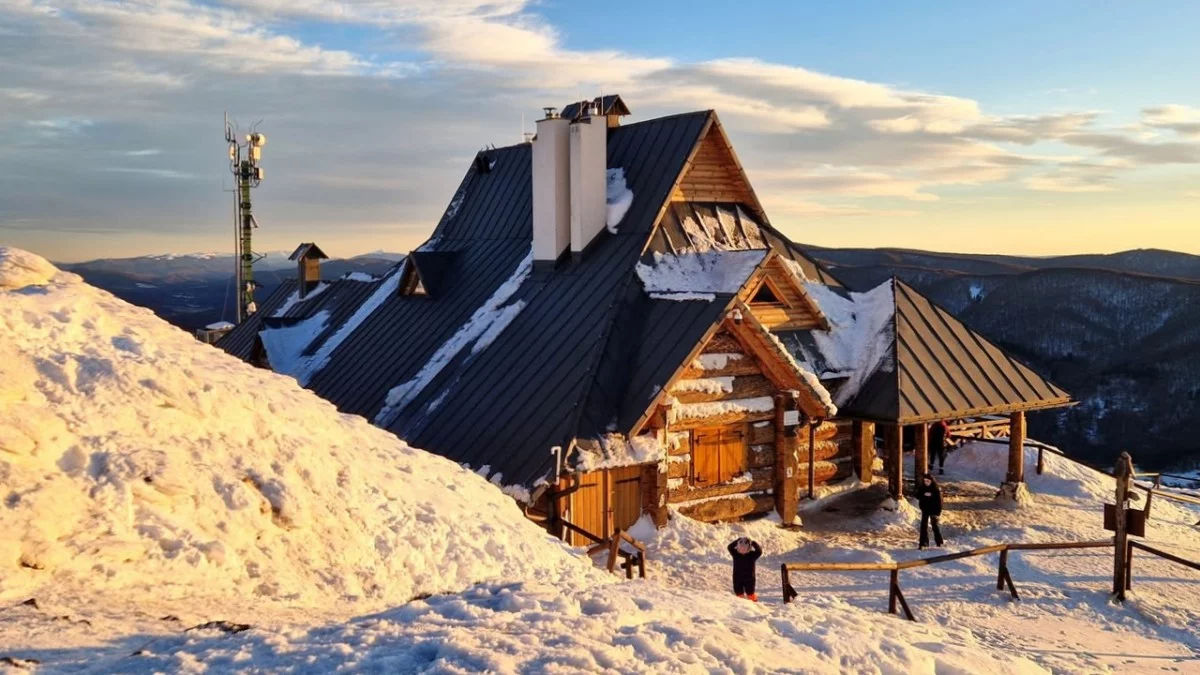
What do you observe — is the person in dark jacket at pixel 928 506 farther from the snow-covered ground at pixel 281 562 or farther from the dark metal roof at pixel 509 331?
the dark metal roof at pixel 509 331

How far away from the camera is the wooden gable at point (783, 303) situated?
1830 cm

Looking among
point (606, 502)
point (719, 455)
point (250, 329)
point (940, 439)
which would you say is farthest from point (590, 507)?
point (250, 329)

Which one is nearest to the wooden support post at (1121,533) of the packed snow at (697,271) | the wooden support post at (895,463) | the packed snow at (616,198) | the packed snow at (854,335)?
the wooden support post at (895,463)

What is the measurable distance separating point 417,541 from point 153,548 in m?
2.49

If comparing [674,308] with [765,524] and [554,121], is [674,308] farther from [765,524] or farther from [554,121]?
[554,121]

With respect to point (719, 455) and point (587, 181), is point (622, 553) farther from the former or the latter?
point (587, 181)

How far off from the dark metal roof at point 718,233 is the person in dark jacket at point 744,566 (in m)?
7.62

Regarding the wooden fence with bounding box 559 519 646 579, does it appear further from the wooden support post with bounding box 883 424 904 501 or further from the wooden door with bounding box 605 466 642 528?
the wooden support post with bounding box 883 424 904 501

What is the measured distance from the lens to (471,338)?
19.2m

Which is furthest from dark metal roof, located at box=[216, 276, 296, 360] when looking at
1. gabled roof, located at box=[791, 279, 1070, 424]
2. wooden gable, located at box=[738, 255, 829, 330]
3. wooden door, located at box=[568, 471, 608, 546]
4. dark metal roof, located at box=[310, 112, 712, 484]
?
gabled roof, located at box=[791, 279, 1070, 424]

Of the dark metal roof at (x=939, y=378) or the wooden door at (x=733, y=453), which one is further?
the dark metal roof at (x=939, y=378)

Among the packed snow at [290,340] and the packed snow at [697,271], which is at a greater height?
the packed snow at [697,271]

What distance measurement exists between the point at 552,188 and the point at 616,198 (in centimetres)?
138

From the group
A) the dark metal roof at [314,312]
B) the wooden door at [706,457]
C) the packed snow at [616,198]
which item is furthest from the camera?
the dark metal roof at [314,312]
